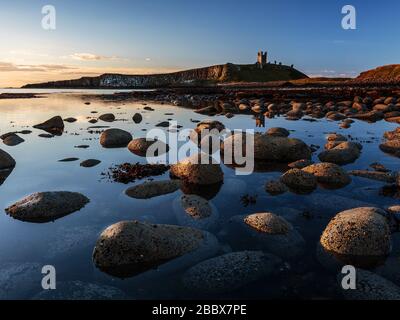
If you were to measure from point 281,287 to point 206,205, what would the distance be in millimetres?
3893

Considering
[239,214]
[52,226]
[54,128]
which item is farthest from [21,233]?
[54,128]

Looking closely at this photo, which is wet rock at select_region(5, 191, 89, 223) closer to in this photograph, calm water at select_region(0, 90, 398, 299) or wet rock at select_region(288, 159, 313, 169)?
calm water at select_region(0, 90, 398, 299)

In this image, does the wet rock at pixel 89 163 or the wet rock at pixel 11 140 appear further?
the wet rock at pixel 11 140

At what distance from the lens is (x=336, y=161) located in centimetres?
1572

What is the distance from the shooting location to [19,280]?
270 inches

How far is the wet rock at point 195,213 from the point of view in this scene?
9.18 metres

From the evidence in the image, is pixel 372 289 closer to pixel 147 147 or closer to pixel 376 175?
pixel 376 175

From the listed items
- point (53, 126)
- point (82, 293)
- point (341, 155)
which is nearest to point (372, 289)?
point (82, 293)

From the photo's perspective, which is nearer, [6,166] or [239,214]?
[239,214]

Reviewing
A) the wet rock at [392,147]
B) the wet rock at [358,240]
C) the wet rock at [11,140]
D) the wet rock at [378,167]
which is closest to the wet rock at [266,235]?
the wet rock at [358,240]

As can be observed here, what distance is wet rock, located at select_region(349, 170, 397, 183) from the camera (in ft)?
41.3

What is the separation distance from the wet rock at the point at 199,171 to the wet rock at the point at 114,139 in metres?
8.12

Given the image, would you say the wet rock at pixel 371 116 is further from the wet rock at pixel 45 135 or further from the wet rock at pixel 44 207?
the wet rock at pixel 44 207

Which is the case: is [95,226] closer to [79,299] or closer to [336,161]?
[79,299]
